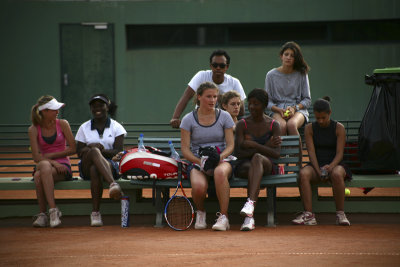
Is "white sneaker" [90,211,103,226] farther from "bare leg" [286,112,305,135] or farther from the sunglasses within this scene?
"bare leg" [286,112,305,135]

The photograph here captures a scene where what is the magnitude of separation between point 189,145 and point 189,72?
9.96m

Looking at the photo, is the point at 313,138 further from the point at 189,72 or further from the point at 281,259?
the point at 189,72

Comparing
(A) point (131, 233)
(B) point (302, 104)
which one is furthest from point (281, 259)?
(B) point (302, 104)

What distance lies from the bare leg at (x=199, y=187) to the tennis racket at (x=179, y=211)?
0.09 meters

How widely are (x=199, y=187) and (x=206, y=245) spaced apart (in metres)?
0.99

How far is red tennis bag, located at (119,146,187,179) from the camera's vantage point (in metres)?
6.67

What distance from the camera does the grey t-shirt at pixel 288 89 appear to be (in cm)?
770

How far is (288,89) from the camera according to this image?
7.70 meters

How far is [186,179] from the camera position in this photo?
6.79 metres

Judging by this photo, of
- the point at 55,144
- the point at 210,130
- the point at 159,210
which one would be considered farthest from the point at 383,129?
the point at 55,144

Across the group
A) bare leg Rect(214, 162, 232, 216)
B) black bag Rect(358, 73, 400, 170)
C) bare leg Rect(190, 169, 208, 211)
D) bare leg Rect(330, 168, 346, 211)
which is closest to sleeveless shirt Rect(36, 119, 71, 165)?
bare leg Rect(190, 169, 208, 211)

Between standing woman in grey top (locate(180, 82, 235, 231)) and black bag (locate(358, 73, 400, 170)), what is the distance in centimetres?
153

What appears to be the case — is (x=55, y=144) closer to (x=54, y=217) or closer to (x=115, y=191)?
(x=54, y=217)

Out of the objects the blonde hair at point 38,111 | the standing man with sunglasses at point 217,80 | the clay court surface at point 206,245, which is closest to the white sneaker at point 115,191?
the clay court surface at point 206,245
